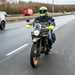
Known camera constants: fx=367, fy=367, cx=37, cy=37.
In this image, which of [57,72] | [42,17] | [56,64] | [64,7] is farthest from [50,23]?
[64,7]

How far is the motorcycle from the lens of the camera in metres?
10.1

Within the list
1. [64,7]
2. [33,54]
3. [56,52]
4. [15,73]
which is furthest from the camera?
[64,7]

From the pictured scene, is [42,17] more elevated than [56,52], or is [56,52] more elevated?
[42,17]

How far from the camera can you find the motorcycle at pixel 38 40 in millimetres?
10133

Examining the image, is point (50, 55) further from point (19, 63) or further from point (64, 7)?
point (64, 7)

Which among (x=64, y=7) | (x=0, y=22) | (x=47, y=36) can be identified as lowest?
(x=64, y=7)

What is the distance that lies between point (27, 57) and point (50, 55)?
94cm

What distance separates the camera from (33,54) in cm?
1010

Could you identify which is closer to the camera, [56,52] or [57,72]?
[57,72]

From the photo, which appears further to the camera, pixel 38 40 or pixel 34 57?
pixel 38 40

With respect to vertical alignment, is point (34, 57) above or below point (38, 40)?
below

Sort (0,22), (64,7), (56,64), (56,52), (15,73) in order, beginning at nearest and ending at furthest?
(15,73), (56,64), (56,52), (0,22), (64,7)

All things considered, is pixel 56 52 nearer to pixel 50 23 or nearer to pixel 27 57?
pixel 27 57

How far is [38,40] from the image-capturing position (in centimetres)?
1049
